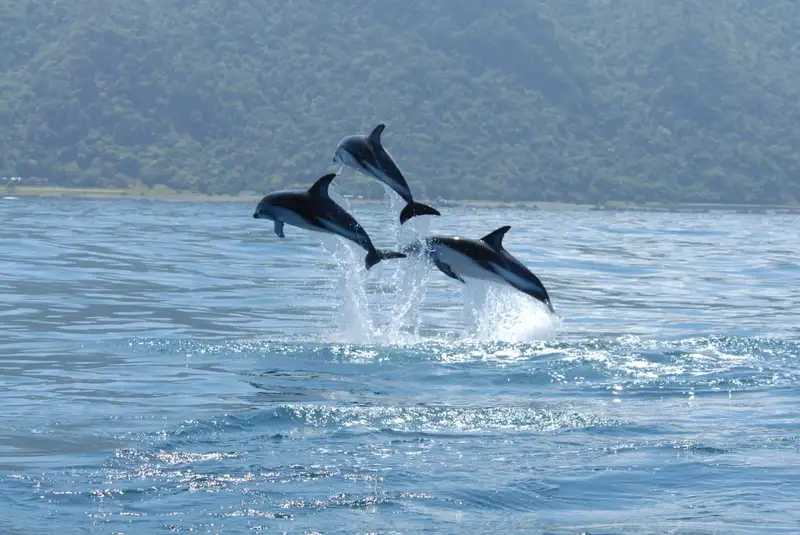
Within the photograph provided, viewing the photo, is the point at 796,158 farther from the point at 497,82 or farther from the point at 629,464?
the point at 629,464

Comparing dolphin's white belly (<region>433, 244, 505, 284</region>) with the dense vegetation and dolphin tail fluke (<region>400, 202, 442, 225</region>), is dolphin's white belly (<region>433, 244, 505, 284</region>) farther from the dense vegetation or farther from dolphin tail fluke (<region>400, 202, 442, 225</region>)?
the dense vegetation

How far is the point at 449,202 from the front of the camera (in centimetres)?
12762

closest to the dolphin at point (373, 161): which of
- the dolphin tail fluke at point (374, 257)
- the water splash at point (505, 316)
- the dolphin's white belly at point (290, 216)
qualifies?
the dolphin's white belly at point (290, 216)

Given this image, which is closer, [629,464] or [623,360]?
[629,464]

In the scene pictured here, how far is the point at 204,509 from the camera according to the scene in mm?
11117

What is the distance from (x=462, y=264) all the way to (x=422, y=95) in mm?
144684

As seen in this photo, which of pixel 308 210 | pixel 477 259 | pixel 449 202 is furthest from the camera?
pixel 449 202

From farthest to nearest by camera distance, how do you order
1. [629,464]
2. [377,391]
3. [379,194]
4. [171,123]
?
[171,123] < [379,194] < [377,391] < [629,464]

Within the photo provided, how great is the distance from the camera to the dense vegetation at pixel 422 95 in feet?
452

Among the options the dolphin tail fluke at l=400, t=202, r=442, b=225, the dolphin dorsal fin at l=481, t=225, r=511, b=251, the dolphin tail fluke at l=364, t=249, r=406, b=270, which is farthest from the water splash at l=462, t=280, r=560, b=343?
the dolphin tail fluke at l=400, t=202, r=442, b=225

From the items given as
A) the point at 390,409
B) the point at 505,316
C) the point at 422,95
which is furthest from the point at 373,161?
the point at 422,95

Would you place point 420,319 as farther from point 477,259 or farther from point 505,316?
point 477,259

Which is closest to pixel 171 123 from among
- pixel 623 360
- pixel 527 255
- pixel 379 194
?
pixel 379 194

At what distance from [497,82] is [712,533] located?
15990 cm
